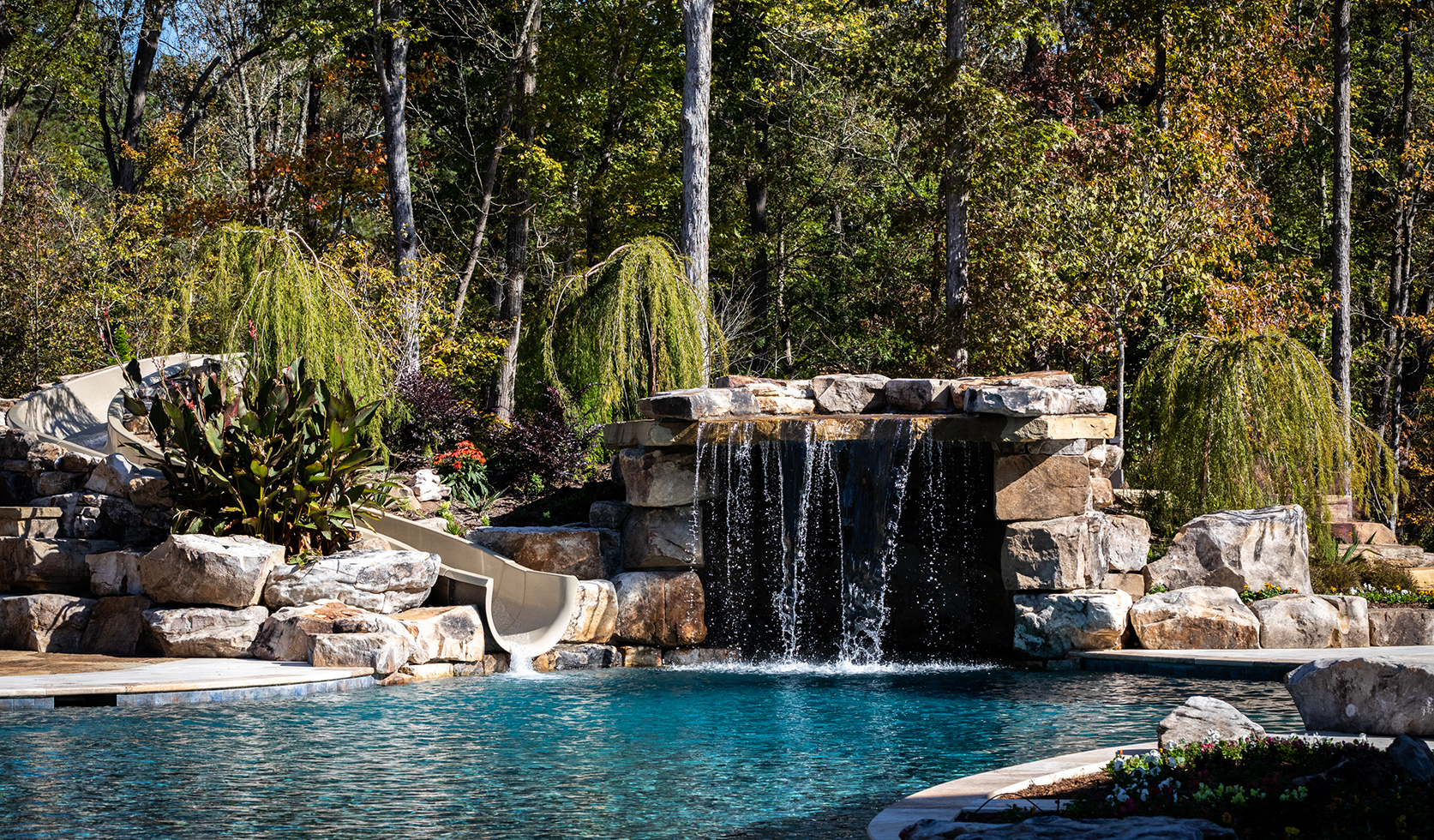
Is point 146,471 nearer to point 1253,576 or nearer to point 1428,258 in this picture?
point 1253,576

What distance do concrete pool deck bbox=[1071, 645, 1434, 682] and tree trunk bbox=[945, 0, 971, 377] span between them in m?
6.23

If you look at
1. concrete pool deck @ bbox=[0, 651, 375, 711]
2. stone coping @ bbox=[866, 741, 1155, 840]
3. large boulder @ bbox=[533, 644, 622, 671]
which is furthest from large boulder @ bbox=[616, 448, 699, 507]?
stone coping @ bbox=[866, 741, 1155, 840]

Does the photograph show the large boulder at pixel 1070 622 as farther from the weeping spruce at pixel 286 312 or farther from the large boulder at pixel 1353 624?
the weeping spruce at pixel 286 312

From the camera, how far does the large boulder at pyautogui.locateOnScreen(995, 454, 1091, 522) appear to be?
34.2ft

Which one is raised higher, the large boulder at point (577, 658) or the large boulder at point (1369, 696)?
the large boulder at point (1369, 696)

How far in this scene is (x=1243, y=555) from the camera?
10.8m

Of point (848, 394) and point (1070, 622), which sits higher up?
point (848, 394)

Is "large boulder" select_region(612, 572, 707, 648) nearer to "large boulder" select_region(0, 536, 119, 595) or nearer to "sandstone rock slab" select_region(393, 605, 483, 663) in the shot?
"sandstone rock slab" select_region(393, 605, 483, 663)

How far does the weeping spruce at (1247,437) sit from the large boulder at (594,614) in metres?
5.41

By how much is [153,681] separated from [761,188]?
16421 millimetres

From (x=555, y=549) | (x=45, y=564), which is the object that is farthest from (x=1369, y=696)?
(x=45, y=564)

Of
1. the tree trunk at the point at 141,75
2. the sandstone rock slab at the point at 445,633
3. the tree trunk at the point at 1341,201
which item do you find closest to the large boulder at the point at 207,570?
the sandstone rock slab at the point at 445,633

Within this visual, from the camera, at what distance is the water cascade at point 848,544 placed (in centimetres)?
1083

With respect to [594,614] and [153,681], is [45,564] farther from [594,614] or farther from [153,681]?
[594,614]
